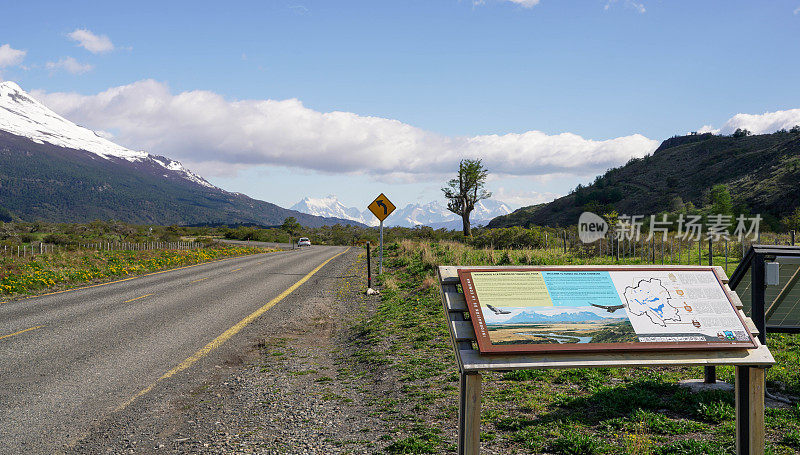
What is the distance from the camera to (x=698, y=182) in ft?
262

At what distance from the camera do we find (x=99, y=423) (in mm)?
4625

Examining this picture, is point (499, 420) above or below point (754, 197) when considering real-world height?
below

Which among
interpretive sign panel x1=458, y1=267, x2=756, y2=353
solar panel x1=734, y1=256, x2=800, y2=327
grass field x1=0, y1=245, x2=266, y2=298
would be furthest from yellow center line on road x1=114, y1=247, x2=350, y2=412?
grass field x1=0, y1=245, x2=266, y2=298

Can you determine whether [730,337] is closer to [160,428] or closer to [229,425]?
[229,425]

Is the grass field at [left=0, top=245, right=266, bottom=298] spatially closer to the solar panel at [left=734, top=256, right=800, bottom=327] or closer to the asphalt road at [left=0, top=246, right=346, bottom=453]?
the asphalt road at [left=0, top=246, right=346, bottom=453]

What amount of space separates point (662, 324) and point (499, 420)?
1717 millimetres

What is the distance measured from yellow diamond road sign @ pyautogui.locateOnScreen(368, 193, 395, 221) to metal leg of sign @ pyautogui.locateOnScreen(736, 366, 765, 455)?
13280mm

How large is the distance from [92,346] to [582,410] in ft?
23.5

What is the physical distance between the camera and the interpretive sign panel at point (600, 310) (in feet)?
11.1

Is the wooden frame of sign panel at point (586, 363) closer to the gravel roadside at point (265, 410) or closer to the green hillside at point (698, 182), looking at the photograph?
the gravel roadside at point (265, 410)

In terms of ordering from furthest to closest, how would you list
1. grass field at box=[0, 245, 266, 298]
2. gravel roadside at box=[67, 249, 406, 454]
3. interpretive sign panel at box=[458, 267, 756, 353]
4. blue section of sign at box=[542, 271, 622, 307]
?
1. grass field at box=[0, 245, 266, 298]
2. gravel roadside at box=[67, 249, 406, 454]
3. blue section of sign at box=[542, 271, 622, 307]
4. interpretive sign panel at box=[458, 267, 756, 353]

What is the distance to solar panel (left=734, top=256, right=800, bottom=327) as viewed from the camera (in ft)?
16.7

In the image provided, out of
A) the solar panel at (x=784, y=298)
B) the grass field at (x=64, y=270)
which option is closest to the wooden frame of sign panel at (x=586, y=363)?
the solar panel at (x=784, y=298)

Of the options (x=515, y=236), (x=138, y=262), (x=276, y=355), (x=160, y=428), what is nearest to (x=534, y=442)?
(x=160, y=428)
